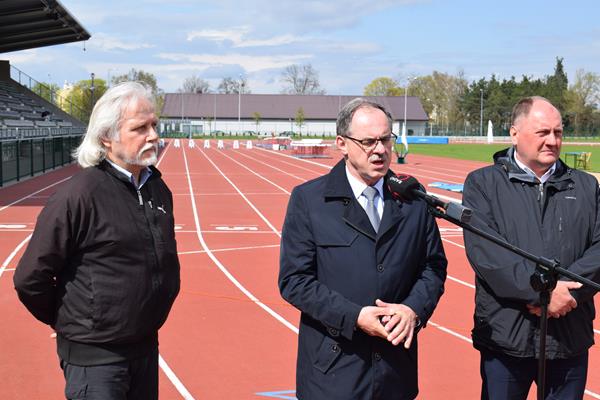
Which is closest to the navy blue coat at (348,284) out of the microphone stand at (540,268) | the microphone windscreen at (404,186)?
the microphone windscreen at (404,186)

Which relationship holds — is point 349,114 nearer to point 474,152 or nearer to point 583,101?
point 474,152

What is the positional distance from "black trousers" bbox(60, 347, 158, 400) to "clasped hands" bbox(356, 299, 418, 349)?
3.48 ft

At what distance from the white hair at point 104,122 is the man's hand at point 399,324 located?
142 cm

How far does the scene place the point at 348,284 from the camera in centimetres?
296

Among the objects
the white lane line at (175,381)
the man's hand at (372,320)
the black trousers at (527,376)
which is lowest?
the white lane line at (175,381)

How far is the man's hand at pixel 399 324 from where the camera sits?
2.84 m

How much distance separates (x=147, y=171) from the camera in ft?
11.0

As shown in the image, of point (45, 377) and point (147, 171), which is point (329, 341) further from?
point (45, 377)

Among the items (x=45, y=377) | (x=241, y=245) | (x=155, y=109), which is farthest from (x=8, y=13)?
(x=155, y=109)

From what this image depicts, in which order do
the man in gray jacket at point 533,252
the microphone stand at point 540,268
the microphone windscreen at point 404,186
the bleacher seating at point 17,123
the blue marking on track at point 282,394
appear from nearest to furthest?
the microphone stand at point 540,268 → the microphone windscreen at point 404,186 → the man in gray jacket at point 533,252 → the blue marking on track at point 282,394 → the bleacher seating at point 17,123

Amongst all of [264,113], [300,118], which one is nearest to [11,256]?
[300,118]

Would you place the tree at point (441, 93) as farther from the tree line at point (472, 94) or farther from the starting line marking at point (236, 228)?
the starting line marking at point (236, 228)

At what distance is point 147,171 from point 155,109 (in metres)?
0.31

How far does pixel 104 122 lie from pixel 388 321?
1.54 m
